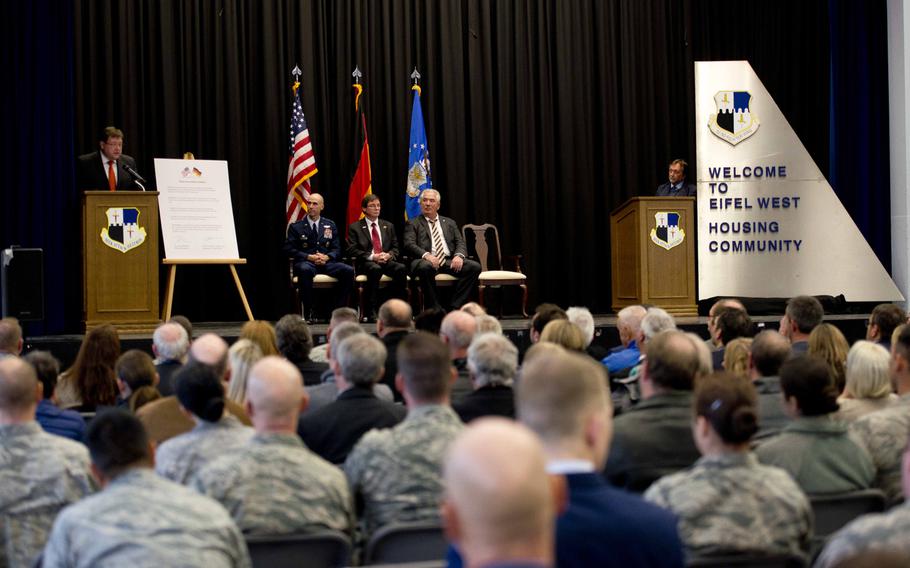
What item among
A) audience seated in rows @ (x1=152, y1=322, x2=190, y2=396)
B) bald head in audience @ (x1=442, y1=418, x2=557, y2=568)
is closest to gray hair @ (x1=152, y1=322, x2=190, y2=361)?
audience seated in rows @ (x1=152, y1=322, x2=190, y2=396)

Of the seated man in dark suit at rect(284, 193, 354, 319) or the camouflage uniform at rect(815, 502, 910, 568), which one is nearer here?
the camouflage uniform at rect(815, 502, 910, 568)

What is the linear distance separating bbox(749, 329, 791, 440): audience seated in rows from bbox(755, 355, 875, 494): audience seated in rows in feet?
2.18

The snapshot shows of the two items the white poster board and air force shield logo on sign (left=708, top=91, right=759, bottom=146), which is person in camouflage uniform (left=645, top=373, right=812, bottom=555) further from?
air force shield logo on sign (left=708, top=91, right=759, bottom=146)

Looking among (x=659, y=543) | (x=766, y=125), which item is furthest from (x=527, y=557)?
(x=766, y=125)

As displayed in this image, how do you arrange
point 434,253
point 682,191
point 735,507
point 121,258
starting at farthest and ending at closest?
point 682,191 < point 434,253 < point 121,258 < point 735,507

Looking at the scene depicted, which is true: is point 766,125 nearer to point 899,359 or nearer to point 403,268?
point 403,268

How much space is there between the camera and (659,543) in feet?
6.41

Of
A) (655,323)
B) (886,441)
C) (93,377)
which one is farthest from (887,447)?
(93,377)

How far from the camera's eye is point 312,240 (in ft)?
32.0

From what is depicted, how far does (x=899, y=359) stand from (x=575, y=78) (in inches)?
323

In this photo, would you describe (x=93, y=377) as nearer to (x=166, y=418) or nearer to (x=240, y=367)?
(x=240, y=367)

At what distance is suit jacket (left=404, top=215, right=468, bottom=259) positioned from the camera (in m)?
9.73

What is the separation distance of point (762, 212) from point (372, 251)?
356cm

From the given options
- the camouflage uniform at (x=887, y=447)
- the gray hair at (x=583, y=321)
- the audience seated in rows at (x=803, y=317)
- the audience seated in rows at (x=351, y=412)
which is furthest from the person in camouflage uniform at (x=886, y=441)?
the gray hair at (x=583, y=321)
